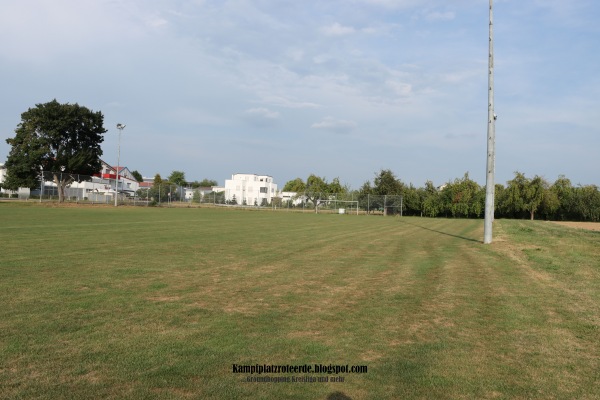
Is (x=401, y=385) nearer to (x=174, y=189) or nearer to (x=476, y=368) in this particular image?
(x=476, y=368)

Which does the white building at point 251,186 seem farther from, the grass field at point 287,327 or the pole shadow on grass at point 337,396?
the pole shadow on grass at point 337,396

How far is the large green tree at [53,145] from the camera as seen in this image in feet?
187

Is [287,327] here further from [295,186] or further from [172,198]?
[295,186]

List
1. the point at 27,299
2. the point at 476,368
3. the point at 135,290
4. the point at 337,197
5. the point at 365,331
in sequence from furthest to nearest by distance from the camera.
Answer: the point at 337,197 → the point at 135,290 → the point at 27,299 → the point at 365,331 → the point at 476,368

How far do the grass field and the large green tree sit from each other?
51.9 m

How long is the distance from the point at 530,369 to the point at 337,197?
222 feet

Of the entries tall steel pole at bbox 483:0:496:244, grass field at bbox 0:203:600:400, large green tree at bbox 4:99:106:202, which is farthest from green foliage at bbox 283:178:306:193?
grass field at bbox 0:203:600:400

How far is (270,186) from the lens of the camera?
388ft

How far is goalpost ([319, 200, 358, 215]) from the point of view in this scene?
68.1 metres

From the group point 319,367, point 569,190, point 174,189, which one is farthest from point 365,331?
point 569,190

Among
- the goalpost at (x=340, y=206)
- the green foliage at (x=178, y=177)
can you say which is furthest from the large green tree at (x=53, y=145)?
the green foliage at (x=178, y=177)

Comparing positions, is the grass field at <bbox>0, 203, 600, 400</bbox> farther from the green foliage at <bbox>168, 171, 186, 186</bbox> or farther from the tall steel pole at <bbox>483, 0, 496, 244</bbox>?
the green foliage at <bbox>168, 171, 186, 186</bbox>

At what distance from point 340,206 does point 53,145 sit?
139 feet

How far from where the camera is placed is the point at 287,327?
18.7 ft
